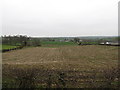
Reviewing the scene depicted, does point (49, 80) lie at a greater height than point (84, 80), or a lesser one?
greater

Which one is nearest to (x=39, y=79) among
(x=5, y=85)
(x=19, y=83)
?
(x=19, y=83)

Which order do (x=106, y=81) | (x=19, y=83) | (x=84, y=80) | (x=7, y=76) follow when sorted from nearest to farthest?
(x=19, y=83), (x=106, y=81), (x=7, y=76), (x=84, y=80)

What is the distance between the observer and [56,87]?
3639mm

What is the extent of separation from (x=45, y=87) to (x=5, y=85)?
1.50m

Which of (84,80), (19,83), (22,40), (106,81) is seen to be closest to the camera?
(19,83)

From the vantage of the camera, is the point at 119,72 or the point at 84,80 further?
the point at 84,80

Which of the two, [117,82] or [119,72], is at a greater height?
[119,72]

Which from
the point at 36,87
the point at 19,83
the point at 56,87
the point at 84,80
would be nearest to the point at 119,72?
the point at 84,80

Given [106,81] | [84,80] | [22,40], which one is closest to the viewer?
[106,81]

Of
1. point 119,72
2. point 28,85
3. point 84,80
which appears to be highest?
point 119,72

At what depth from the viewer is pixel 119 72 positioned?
3.95 m

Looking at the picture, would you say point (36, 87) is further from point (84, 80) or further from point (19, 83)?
point (84, 80)

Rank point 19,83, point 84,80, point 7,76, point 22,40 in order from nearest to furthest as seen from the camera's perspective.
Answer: point 19,83 < point 7,76 < point 84,80 < point 22,40

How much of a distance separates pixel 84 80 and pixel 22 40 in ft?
151
